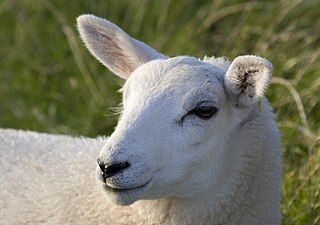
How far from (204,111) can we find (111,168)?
0.62 meters

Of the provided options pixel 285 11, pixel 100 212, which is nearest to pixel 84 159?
pixel 100 212

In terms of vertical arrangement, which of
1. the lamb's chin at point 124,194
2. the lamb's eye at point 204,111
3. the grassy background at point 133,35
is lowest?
the grassy background at point 133,35

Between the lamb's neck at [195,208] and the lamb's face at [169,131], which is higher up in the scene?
the lamb's face at [169,131]

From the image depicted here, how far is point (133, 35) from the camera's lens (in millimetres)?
7844

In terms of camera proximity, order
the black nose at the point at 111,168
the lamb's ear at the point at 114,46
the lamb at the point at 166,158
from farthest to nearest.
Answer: the lamb's ear at the point at 114,46 → the lamb at the point at 166,158 → the black nose at the point at 111,168

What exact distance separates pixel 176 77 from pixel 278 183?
0.82 metres

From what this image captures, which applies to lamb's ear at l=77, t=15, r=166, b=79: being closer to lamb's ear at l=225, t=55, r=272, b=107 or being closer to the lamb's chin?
lamb's ear at l=225, t=55, r=272, b=107

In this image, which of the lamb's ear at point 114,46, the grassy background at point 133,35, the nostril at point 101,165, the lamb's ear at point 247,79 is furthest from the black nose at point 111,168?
the grassy background at point 133,35

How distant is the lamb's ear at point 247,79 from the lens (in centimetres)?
435

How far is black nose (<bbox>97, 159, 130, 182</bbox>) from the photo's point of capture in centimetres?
398

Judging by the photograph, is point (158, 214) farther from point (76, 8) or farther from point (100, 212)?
point (76, 8)

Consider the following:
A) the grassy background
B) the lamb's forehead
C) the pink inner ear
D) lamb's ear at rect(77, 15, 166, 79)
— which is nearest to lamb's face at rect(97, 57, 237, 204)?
the lamb's forehead

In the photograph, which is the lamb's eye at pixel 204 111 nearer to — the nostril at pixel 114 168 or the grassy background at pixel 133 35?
the nostril at pixel 114 168

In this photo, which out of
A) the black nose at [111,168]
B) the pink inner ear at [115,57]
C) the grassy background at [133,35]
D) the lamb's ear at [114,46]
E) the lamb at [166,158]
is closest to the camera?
the black nose at [111,168]
